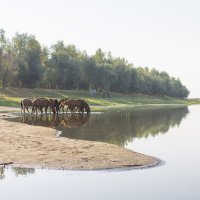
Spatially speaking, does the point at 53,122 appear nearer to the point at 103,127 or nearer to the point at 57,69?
the point at 103,127

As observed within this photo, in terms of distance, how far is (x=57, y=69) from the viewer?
10994cm

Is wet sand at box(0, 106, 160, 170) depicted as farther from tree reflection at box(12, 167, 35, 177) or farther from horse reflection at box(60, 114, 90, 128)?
horse reflection at box(60, 114, 90, 128)

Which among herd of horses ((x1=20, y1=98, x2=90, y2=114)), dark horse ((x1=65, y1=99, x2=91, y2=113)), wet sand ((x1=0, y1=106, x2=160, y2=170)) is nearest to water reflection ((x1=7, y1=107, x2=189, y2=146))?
wet sand ((x1=0, y1=106, x2=160, y2=170))

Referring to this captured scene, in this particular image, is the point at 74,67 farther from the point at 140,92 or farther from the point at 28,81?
the point at 140,92

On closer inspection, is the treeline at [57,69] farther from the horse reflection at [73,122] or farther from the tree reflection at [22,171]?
the tree reflection at [22,171]

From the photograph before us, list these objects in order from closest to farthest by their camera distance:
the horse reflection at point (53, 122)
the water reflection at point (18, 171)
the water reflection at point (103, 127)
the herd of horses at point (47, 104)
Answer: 1. the water reflection at point (18, 171)
2. the water reflection at point (103, 127)
3. the horse reflection at point (53, 122)
4. the herd of horses at point (47, 104)

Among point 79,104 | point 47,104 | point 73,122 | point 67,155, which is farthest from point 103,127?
point 79,104

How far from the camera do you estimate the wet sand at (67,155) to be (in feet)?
57.9

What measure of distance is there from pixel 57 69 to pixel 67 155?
9174 centimetres

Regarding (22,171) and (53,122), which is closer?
(22,171)

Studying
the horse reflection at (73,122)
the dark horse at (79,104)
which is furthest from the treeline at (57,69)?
the horse reflection at (73,122)

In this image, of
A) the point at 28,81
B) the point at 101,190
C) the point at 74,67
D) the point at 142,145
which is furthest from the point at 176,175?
the point at 74,67

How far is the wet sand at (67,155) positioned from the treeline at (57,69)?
71258 mm

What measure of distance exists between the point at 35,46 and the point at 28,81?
1010cm
